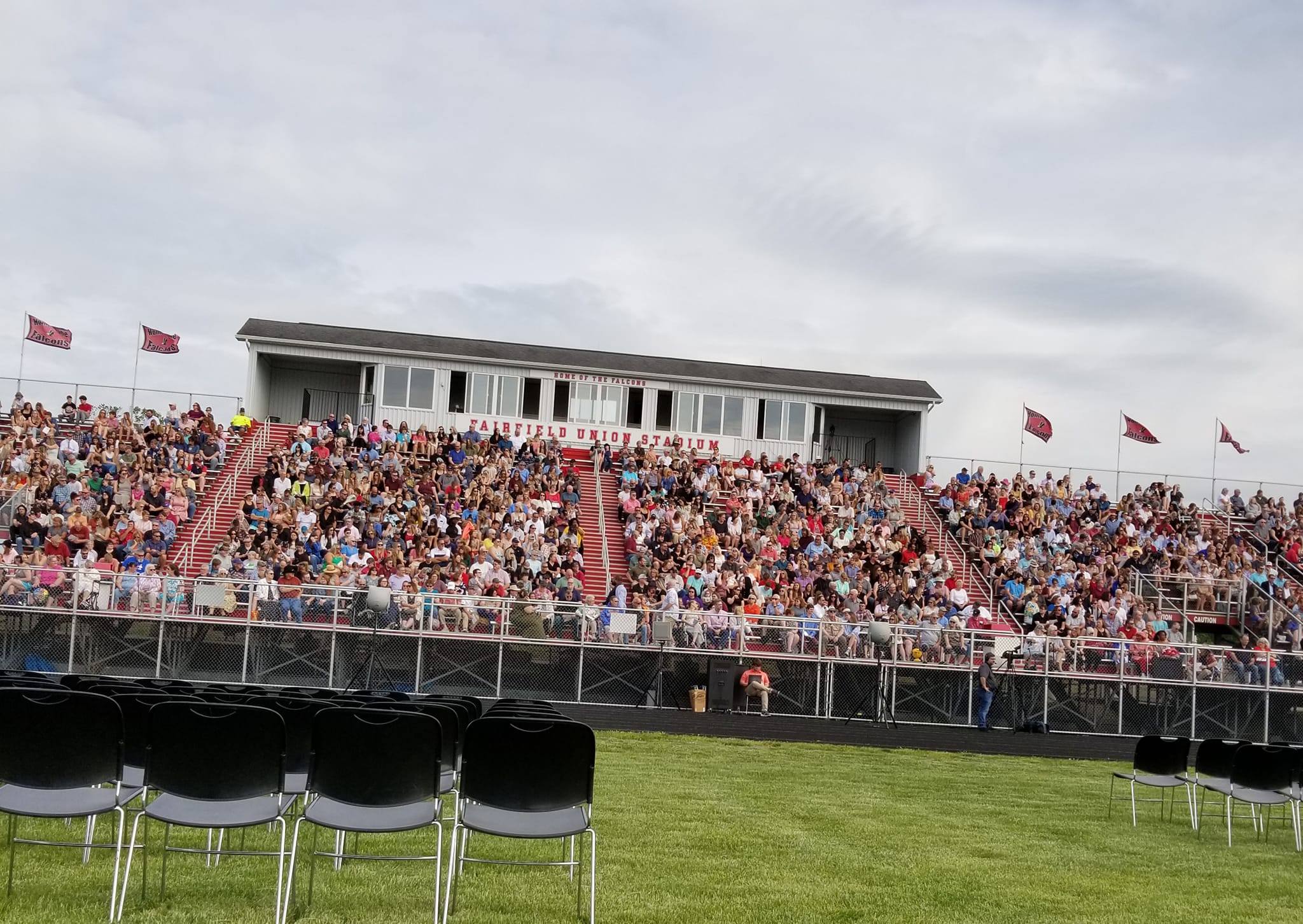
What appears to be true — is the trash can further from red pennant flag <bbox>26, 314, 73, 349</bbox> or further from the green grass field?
red pennant flag <bbox>26, 314, 73, 349</bbox>

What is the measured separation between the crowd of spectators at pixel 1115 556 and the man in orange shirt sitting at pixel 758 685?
20.1 feet

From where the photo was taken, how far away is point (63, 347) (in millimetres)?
35250

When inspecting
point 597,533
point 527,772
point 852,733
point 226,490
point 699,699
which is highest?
point 226,490

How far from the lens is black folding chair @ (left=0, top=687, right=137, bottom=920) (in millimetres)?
6516

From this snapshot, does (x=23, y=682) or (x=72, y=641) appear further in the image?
(x=72, y=641)

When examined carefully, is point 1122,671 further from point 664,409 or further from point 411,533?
point 664,409

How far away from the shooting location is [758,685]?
21719mm

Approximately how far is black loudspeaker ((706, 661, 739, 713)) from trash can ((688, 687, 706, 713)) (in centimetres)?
7

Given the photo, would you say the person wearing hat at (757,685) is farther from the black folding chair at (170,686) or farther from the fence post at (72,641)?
the black folding chair at (170,686)

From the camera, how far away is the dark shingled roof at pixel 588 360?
38.1 meters

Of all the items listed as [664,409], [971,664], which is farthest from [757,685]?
[664,409]

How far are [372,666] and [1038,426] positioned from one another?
24.8 meters

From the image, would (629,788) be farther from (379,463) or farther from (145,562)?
(379,463)

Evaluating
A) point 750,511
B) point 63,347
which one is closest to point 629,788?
point 750,511
